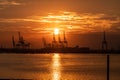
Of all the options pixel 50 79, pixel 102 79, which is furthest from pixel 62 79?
pixel 102 79

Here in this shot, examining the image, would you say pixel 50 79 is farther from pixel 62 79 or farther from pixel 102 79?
pixel 102 79

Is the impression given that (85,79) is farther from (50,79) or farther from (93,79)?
(50,79)

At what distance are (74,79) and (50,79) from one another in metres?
2.92

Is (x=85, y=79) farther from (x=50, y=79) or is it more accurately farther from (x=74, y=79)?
(x=50, y=79)

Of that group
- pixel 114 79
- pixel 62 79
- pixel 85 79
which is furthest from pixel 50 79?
pixel 114 79

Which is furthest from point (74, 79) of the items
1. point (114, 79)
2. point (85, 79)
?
point (114, 79)

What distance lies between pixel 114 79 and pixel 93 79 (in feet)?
12.6

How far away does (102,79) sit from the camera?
1919 inches

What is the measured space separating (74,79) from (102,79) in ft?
13.6

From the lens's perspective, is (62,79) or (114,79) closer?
(62,79)

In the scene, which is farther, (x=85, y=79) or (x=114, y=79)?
(x=114, y=79)

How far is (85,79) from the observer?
4725 cm

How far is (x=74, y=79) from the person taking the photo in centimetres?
4675

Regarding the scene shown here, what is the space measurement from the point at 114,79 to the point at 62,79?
810 centimetres
